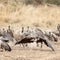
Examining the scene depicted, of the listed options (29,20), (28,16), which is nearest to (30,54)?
(29,20)

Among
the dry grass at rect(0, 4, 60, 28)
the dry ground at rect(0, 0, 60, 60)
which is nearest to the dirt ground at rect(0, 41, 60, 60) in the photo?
the dry ground at rect(0, 0, 60, 60)

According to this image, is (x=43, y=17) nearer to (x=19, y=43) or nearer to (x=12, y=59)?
(x=19, y=43)

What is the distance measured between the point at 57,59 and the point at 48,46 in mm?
2458

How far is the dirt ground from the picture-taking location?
39.3 ft

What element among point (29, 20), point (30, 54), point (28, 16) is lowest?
point (28, 16)

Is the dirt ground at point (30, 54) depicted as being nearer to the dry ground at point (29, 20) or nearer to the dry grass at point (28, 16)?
the dry ground at point (29, 20)

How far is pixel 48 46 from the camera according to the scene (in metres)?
14.3

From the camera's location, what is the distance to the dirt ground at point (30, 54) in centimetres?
1198

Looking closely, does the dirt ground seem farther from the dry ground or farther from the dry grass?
the dry grass

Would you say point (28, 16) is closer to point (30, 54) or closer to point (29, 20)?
point (29, 20)

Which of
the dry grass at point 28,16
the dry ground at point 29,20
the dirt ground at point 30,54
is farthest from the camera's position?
the dry grass at point 28,16

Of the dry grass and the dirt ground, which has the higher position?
the dirt ground

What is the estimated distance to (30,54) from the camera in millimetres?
13047

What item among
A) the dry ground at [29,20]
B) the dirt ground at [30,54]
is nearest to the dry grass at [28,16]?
the dry ground at [29,20]
